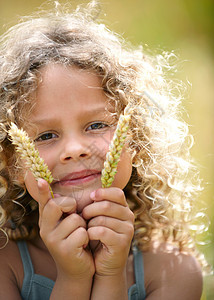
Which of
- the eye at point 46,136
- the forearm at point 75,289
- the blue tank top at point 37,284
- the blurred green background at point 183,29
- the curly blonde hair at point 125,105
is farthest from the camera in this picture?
the blurred green background at point 183,29

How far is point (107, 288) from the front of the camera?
1919mm

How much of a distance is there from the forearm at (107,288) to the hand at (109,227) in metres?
0.03

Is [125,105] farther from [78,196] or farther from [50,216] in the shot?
[50,216]

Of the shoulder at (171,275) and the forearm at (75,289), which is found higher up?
the shoulder at (171,275)

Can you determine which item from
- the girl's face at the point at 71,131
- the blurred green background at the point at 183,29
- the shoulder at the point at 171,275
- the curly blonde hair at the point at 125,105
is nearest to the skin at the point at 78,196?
the girl's face at the point at 71,131

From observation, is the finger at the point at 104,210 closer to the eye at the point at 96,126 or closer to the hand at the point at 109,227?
the hand at the point at 109,227

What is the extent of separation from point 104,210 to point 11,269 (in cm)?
82

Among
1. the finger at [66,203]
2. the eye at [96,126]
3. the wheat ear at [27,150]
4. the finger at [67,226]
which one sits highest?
the eye at [96,126]

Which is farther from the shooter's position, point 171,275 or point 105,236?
point 171,275

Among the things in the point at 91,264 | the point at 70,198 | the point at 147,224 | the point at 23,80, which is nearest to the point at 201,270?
the point at 147,224

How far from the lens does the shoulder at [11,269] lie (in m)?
2.22

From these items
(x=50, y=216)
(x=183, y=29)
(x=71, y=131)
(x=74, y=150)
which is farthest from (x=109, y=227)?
(x=183, y=29)

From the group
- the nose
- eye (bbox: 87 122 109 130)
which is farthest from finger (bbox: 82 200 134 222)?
eye (bbox: 87 122 109 130)

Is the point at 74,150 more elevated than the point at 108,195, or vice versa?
the point at 74,150
